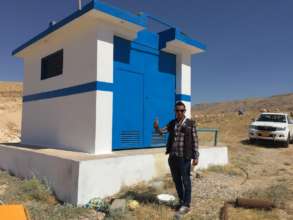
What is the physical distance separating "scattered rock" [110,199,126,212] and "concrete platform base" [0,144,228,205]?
0.66 metres

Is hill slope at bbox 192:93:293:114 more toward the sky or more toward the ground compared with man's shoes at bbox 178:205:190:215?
more toward the sky

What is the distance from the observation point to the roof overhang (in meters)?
8.59

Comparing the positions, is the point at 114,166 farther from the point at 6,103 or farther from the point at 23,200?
the point at 6,103

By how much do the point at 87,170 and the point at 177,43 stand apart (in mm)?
5337

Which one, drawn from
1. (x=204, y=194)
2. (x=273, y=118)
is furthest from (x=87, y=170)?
(x=273, y=118)

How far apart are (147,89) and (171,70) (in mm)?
1453

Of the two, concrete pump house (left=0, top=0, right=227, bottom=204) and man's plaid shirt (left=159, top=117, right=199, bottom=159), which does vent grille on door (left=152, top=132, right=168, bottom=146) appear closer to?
concrete pump house (left=0, top=0, right=227, bottom=204)

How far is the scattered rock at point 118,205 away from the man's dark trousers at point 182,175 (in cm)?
112

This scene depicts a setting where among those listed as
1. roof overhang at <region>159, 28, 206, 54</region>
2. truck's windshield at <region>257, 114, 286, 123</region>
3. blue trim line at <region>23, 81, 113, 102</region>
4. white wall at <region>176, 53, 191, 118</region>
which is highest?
roof overhang at <region>159, 28, 206, 54</region>

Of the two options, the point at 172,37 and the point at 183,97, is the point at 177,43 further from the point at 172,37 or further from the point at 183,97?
the point at 183,97

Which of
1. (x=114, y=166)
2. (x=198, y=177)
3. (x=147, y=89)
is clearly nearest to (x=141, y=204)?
(x=114, y=166)

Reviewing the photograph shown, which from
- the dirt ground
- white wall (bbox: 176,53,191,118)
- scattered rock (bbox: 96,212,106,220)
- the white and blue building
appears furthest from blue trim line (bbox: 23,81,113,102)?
white wall (bbox: 176,53,191,118)

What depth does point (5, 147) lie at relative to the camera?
913cm

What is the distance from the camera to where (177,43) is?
8.85 metres
